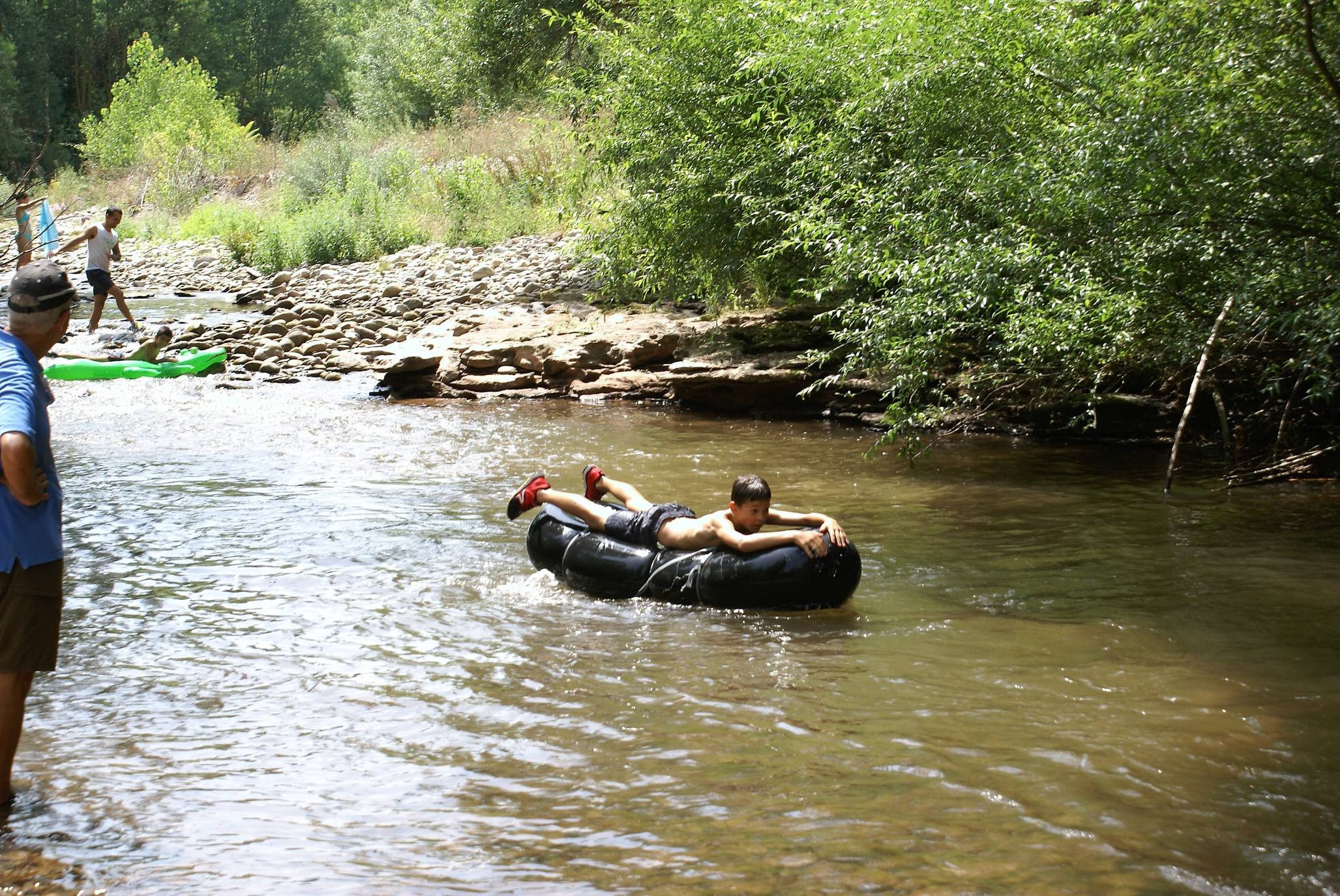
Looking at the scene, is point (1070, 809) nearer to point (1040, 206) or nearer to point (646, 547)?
point (646, 547)

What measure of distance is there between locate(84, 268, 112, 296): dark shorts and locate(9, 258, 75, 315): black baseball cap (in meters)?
14.2

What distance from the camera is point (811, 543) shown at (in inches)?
253

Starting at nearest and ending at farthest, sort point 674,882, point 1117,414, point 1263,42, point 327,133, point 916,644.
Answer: point 674,882, point 916,644, point 1263,42, point 1117,414, point 327,133

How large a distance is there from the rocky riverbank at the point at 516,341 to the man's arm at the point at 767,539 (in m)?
6.23

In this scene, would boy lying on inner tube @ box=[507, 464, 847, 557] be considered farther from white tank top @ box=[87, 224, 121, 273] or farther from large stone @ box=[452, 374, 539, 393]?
white tank top @ box=[87, 224, 121, 273]

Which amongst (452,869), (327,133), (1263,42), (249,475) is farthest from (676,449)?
(327,133)

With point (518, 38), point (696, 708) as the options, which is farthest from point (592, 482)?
point (518, 38)

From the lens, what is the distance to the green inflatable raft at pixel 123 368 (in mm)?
15578

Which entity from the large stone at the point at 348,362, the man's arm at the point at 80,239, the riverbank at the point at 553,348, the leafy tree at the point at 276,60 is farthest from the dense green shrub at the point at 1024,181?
the leafy tree at the point at 276,60

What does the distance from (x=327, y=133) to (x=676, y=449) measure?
30.3 m

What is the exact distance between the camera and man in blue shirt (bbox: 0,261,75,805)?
361 centimetres

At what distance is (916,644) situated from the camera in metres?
5.91

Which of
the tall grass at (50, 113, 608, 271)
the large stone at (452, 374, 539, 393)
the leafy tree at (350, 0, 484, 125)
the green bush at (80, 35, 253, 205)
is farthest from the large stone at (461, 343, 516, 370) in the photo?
the green bush at (80, 35, 253, 205)

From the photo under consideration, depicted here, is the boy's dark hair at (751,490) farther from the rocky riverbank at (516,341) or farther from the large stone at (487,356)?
the large stone at (487,356)
